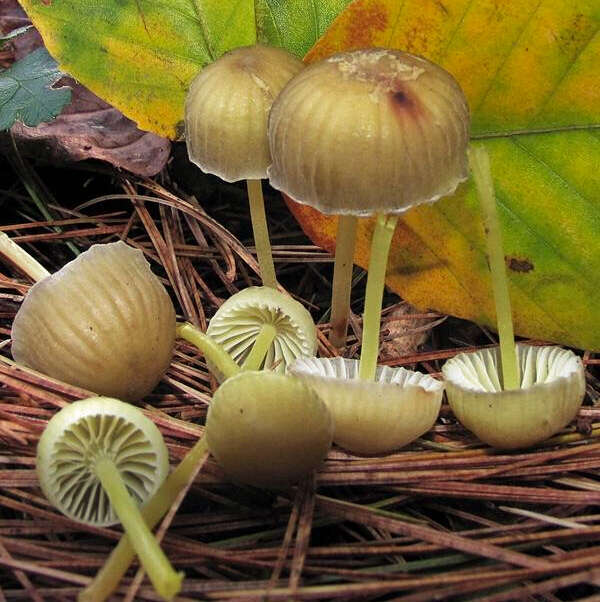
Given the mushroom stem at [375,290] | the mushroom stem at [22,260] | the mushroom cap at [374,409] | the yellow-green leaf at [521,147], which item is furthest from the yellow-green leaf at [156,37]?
the mushroom cap at [374,409]

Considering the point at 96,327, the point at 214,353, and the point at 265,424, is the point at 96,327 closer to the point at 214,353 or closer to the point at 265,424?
the point at 214,353

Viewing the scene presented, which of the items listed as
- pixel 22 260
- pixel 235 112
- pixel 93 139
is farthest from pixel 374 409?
pixel 93 139

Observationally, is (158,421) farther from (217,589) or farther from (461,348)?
(461,348)

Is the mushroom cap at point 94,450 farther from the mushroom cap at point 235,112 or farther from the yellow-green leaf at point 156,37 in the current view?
the yellow-green leaf at point 156,37

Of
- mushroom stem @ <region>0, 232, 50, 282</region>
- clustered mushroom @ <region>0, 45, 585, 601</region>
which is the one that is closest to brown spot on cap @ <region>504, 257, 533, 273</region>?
clustered mushroom @ <region>0, 45, 585, 601</region>

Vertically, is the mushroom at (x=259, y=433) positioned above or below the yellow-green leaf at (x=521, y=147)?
below

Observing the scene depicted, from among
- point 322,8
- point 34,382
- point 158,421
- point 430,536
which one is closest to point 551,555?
point 430,536

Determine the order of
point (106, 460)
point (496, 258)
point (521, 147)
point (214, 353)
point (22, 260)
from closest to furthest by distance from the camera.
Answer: point (106, 460)
point (496, 258)
point (214, 353)
point (521, 147)
point (22, 260)
